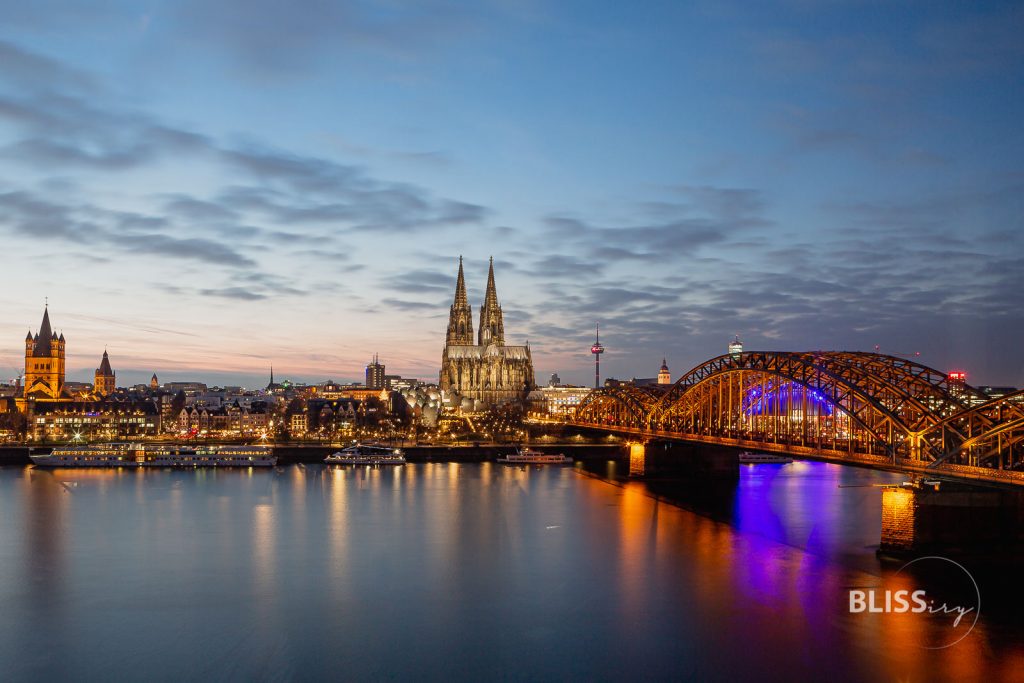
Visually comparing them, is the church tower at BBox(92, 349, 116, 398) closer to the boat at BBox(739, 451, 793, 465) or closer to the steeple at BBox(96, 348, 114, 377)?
the steeple at BBox(96, 348, 114, 377)

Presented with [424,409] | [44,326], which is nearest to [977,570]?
[424,409]

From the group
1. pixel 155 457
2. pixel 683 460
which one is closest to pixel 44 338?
pixel 155 457

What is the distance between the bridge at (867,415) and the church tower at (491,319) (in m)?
68.7

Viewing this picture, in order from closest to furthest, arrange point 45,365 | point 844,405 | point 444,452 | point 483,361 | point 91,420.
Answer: point 844,405
point 444,452
point 91,420
point 45,365
point 483,361

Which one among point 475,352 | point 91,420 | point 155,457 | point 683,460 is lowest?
point 155,457

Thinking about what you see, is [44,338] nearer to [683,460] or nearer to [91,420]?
[91,420]

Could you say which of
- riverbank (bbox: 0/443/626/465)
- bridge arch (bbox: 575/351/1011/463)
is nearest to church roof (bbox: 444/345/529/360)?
riverbank (bbox: 0/443/626/465)

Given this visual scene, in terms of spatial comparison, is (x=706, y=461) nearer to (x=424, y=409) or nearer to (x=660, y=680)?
(x=660, y=680)

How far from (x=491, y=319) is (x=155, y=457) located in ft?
229

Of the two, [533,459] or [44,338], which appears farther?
[44,338]

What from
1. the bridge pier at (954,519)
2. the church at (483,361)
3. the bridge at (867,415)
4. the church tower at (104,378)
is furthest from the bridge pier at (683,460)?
the church tower at (104,378)

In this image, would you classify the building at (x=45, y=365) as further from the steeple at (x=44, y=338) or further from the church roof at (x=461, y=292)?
the church roof at (x=461, y=292)

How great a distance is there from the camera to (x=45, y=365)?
112 metres

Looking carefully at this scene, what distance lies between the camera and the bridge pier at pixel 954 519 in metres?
28.8
